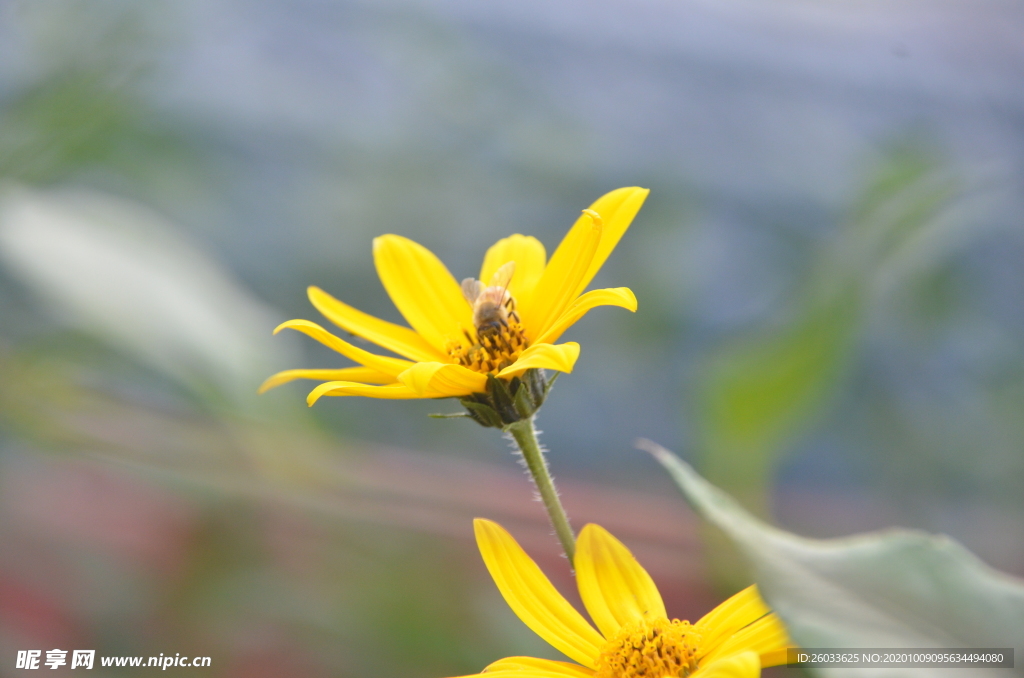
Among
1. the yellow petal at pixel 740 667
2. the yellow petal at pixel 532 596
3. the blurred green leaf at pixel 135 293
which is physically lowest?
the yellow petal at pixel 740 667

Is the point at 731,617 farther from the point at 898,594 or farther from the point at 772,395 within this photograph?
the point at 772,395

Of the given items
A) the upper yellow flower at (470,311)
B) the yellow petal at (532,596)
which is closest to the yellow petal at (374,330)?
the upper yellow flower at (470,311)

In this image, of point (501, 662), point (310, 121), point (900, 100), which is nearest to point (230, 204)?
point (310, 121)

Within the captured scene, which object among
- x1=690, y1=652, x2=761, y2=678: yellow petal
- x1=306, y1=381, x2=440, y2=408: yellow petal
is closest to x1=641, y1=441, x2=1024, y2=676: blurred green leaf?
x1=690, y1=652, x2=761, y2=678: yellow petal

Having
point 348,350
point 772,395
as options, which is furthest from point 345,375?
point 772,395

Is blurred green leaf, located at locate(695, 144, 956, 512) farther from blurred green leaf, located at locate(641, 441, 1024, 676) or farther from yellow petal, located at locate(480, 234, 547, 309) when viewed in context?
blurred green leaf, located at locate(641, 441, 1024, 676)

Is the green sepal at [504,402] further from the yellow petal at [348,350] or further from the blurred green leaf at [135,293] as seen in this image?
the blurred green leaf at [135,293]
